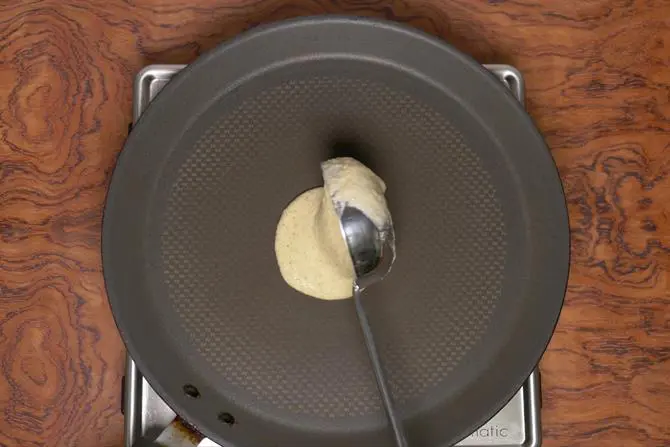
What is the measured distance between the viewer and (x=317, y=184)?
708 millimetres

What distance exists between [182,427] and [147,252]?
185mm

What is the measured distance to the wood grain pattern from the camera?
0.74m

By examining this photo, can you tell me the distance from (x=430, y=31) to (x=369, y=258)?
0.31 meters

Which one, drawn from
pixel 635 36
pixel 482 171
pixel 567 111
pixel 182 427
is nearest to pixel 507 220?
pixel 482 171

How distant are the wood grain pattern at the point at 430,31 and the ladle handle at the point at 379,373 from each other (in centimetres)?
20

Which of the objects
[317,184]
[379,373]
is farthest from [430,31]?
[379,373]

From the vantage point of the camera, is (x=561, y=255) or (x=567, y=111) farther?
(x=567, y=111)

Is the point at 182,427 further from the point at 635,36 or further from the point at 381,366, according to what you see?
the point at 635,36

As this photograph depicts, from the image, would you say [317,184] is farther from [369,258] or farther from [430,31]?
[430,31]

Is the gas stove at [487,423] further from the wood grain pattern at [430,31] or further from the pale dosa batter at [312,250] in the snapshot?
the pale dosa batter at [312,250]

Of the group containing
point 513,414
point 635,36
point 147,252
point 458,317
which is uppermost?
point 635,36

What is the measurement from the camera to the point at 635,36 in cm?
78

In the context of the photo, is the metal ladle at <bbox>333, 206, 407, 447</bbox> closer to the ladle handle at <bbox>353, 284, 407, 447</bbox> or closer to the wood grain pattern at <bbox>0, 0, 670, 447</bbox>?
the ladle handle at <bbox>353, 284, 407, 447</bbox>

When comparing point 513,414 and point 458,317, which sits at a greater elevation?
point 458,317
